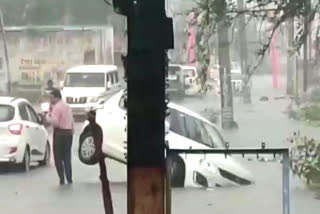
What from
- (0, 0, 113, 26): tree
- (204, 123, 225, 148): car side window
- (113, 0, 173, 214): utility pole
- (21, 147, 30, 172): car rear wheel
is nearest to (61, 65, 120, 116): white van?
(0, 0, 113, 26): tree

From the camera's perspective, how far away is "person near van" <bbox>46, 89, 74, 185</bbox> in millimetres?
3504

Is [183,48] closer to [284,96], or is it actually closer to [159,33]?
[284,96]

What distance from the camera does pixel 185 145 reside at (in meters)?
3.36

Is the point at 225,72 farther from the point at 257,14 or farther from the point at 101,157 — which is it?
the point at 101,157

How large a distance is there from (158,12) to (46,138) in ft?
4.75

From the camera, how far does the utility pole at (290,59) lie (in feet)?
11.0

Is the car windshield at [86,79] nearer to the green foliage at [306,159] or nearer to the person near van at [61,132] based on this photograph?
the person near van at [61,132]

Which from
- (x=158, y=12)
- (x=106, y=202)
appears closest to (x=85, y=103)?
(x=106, y=202)

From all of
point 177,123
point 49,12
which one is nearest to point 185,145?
point 177,123

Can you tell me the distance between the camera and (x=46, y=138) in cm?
366

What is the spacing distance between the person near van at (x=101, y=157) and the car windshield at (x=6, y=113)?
1.19ft

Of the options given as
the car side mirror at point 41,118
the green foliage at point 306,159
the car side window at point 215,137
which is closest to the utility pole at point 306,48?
the green foliage at point 306,159

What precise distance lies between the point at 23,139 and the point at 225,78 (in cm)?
101

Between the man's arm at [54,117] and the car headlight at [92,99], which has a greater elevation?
the car headlight at [92,99]
